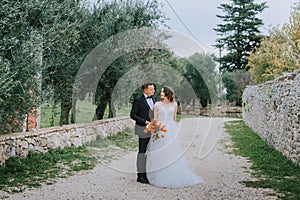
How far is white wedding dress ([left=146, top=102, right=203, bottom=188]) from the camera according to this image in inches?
238

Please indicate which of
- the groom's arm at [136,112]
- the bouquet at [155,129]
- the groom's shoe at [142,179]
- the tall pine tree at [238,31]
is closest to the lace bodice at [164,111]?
the bouquet at [155,129]

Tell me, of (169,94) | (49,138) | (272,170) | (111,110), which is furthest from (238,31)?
(169,94)

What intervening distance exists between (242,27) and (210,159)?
31.9 meters

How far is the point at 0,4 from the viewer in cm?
568

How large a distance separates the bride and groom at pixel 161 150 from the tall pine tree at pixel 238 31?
32.7 meters

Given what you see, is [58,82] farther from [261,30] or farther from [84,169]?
[261,30]

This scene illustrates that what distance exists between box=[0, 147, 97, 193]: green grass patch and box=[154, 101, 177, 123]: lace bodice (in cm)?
212

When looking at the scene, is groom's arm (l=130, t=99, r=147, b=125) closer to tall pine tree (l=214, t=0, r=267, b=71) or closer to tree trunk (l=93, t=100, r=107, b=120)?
tree trunk (l=93, t=100, r=107, b=120)

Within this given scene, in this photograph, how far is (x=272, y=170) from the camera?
7.31 m

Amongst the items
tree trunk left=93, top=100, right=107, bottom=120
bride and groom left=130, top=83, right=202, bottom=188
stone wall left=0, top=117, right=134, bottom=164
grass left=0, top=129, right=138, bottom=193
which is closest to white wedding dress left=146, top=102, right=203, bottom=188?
bride and groom left=130, top=83, right=202, bottom=188

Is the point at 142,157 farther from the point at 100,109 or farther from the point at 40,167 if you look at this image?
the point at 100,109

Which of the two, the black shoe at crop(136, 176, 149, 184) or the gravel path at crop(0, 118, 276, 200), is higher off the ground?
the black shoe at crop(136, 176, 149, 184)

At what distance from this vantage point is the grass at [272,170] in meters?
5.71

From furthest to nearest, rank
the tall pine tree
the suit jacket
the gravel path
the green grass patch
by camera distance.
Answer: the tall pine tree < the suit jacket < the green grass patch < the gravel path
